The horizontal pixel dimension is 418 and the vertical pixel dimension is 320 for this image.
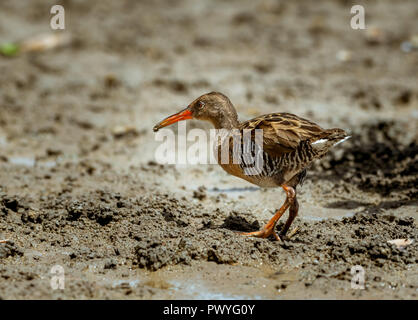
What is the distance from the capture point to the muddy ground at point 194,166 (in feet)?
16.5

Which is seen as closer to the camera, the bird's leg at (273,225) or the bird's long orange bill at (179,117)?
the bird's leg at (273,225)

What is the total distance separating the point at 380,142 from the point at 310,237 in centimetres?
276

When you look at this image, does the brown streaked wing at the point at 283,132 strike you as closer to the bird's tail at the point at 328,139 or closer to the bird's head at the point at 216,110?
the bird's tail at the point at 328,139

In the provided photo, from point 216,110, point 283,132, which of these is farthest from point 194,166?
point 283,132

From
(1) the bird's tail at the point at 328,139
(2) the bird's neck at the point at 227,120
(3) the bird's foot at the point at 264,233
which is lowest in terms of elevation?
(3) the bird's foot at the point at 264,233

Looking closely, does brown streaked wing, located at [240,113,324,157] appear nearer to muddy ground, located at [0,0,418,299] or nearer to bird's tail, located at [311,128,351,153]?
bird's tail, located at [311,128,351,153]

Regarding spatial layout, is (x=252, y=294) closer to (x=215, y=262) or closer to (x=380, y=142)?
(x=215, y=262)

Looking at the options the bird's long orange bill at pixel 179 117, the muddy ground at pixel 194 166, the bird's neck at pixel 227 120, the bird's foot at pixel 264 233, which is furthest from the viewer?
the bird's long orange bill at pixel 179 117

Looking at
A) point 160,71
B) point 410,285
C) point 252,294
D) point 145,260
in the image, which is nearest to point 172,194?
point 145,260

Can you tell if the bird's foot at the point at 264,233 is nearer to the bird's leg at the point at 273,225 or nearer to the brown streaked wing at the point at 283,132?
the bird's leg at the point at 273,225

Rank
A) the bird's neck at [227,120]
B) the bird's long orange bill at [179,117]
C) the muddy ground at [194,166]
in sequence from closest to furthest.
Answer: the muddy ground at [194,166] → the bird's neck at [227,120] → the bird's long orange bill at [179,117]

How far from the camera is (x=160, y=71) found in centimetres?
1092

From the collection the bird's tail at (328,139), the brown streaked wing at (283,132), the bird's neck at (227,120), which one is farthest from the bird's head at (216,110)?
the bird's tail at (328,139)

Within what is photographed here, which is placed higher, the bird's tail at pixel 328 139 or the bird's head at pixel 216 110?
the bird's head at pixel 216 110
